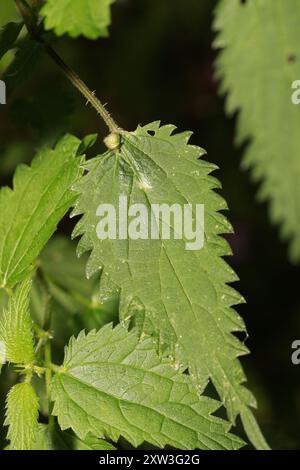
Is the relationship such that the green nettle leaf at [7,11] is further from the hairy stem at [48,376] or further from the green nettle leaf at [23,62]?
the hairy stem at [48,376]

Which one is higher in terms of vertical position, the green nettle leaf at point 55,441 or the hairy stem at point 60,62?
the hairy stem at point 60,62

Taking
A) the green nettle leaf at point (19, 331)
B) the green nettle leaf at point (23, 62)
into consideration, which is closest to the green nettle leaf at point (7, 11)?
the green nettle leaf at point (23, 62)

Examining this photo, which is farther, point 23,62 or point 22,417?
point 23,62

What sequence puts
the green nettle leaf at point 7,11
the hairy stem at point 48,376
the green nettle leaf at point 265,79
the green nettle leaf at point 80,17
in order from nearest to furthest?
the green nettle leaf at point 80,17, the hairy stem at point 48,376, the green nettle leaf at point 7,11, the green nettle leaf at point 265,79

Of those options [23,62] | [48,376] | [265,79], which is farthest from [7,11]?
[48,376]

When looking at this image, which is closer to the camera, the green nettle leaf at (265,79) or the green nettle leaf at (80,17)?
the green nettle leaf at (80,17)

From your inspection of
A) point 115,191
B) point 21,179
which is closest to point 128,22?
point 21,179

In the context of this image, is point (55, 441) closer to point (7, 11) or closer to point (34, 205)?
point (34, 205)

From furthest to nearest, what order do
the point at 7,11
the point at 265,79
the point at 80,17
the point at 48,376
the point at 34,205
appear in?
the point at 265,79 → the point at 7,11 → the point at 34,205 → the point at 48,376 → the point at 80,17
